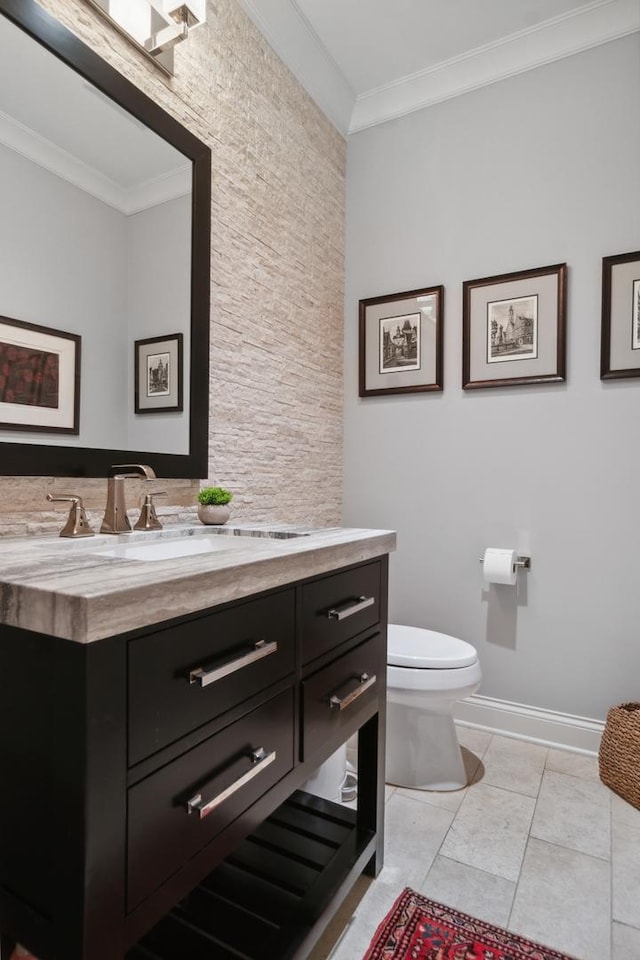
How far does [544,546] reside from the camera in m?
2.18

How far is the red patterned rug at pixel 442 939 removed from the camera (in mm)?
1169

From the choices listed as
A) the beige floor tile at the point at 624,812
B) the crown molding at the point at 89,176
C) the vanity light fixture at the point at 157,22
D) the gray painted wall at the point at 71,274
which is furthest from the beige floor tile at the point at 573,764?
the vanity light fixture at the point at 157,22

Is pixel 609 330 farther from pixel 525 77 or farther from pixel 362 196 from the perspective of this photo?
pixel 362 196

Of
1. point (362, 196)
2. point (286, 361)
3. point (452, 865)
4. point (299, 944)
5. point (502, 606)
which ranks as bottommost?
point (452, 865)

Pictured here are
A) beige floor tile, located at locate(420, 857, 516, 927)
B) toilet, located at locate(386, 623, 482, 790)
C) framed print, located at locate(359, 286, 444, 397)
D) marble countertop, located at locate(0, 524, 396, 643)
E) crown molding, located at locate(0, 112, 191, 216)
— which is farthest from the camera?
framed print, located at locate(359, 286, 444, 397)

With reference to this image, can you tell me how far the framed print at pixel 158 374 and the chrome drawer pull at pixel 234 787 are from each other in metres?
0.95

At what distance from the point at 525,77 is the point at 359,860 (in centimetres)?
281

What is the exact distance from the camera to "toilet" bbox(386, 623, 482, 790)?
69.7 inches

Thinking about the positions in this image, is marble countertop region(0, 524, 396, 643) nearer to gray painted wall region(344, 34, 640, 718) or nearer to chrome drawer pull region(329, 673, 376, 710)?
chrome drawer pull region(329, 673, 376, 710)

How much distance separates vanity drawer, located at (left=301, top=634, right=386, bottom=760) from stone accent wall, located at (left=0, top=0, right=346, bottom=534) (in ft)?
2.34

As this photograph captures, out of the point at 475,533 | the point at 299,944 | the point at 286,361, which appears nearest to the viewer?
the point at 299,944

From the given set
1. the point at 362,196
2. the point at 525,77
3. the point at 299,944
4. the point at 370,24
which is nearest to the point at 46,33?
the point at 370,24

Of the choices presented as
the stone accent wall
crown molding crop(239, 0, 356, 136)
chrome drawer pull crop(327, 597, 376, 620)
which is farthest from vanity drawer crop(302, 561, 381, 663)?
crown molding crop(239, 0, 356, 136)

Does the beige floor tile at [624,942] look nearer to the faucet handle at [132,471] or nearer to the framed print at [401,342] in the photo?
the faucet handle at [132,471]
